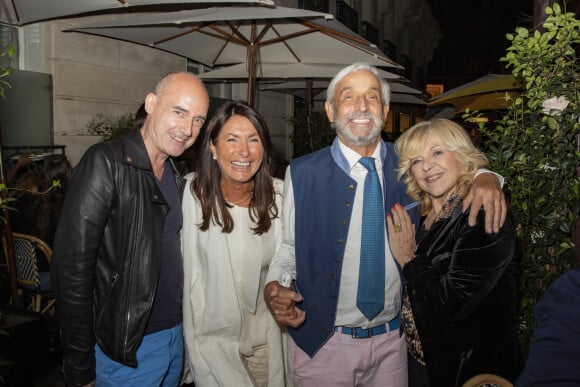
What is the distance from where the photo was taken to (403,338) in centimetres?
245

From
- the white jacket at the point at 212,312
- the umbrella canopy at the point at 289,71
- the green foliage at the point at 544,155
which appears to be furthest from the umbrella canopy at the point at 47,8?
the green foliage at the point at 544,155

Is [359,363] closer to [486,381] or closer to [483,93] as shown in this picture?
[486,381]

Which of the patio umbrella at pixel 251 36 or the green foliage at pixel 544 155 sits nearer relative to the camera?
the green foliage at pixel 544 155

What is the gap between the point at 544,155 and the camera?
3264 millimetres

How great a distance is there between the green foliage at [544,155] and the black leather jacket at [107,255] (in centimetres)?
265

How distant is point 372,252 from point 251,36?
4466 mm

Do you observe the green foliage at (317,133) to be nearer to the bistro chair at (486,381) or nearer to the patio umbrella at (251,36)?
the patio umbrella at (251,36)

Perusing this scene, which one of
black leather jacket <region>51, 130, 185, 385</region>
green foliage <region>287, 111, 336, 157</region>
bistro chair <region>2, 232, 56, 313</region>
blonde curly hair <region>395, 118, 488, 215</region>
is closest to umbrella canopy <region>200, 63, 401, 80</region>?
green foliage <region>287, 111, 336, 157</region>

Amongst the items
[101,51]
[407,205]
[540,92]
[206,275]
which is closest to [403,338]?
[407,205]

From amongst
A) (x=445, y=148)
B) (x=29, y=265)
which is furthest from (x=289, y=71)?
(x=445, y=148)

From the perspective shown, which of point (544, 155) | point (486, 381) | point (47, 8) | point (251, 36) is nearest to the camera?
point (486, 381)

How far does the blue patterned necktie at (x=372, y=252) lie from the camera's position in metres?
2.34

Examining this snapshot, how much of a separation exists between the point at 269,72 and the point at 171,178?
482cm

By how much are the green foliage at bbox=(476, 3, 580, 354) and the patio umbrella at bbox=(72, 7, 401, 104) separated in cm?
219
